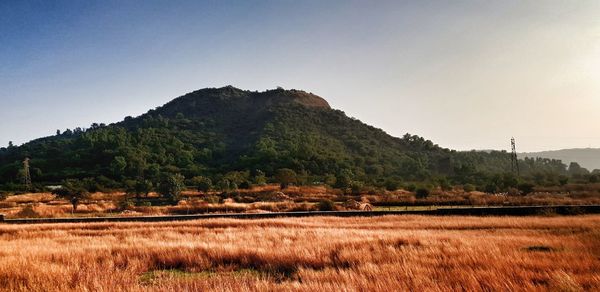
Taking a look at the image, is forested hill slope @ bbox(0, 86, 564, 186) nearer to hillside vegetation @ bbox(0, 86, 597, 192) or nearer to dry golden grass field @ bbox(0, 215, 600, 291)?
hillside vegetation @ bbox(0, 86, 597, 192)

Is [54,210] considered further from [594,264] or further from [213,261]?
[594,264]

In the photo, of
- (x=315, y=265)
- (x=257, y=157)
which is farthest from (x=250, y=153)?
(x=315, y=265)

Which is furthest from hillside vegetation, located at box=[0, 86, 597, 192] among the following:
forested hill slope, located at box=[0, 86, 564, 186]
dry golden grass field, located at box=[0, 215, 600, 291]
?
dry golden grass field, located at box=[0, 215, 600, 291]

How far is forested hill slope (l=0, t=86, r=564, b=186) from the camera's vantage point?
348 feet

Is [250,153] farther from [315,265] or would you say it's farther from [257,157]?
[315,265]

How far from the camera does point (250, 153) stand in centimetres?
13188

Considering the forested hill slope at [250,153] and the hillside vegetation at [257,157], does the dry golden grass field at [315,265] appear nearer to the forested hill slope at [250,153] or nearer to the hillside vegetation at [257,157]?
the hillside vegetation at [257,157]

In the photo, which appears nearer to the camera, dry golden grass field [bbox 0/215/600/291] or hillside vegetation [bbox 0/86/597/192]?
dry golden grass field [bbox 0/215/600/291]

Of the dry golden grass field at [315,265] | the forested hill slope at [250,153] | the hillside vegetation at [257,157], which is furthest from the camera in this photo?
the forested hill slope at [250,153]

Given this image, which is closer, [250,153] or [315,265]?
[315,265]

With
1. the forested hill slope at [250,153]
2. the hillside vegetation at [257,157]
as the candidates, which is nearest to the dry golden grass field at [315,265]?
the hillside vegetation at [257,157]

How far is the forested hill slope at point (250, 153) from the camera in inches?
4171

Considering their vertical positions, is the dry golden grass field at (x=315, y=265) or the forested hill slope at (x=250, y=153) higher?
the forested hill slope at (x=250, y=153)

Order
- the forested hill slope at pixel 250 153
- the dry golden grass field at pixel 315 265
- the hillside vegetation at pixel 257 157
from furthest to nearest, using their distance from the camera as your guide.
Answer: the forested hill slope at pixel 250 153 → the hillside vegetation at pixel 257 157 → the dry golden grass field at pixel 315 265
